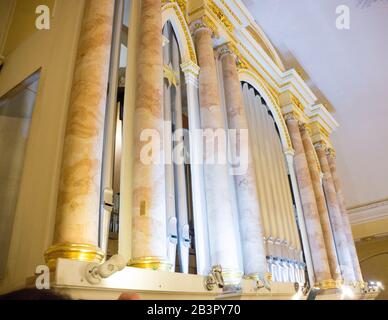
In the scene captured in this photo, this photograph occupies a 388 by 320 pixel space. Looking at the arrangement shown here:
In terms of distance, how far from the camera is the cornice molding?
13664 millimetres

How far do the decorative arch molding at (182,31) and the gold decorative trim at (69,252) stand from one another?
3.68 metres

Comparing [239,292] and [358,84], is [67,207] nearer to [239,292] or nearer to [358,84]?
[239,292]

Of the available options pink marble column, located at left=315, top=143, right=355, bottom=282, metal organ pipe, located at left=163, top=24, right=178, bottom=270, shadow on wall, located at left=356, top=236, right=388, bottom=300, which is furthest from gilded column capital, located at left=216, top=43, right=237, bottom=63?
shadow on wall, located at left=356, top=236, right=388, bottom=300

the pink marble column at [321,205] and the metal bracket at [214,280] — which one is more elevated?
the pink marble column at [321,205]

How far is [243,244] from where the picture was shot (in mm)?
5164

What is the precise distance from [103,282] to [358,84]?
39.2 ft

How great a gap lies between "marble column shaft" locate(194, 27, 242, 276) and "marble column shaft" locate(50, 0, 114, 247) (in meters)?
1.89

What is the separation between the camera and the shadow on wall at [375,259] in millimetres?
14838

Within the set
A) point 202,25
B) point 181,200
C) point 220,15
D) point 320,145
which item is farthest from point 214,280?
point 320,145

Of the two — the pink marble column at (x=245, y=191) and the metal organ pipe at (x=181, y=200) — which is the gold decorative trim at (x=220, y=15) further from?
the metal organ pipe at (x=181, y=200)

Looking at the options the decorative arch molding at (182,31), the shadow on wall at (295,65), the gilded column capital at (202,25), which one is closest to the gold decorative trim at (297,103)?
the shadow on wall at (295,65)

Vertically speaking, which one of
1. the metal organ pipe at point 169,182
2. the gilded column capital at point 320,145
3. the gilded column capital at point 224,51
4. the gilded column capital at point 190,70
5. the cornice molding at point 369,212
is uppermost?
the gilded column capital at point 320,145
